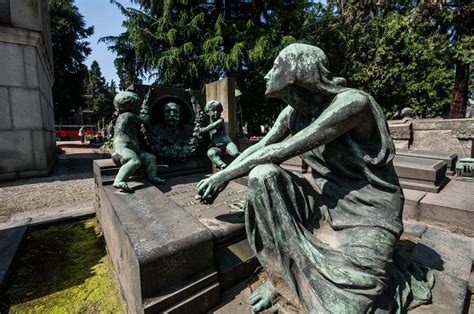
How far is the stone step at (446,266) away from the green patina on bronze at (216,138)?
2776mm

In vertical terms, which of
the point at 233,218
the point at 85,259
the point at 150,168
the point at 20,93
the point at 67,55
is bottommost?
the point at 85,259

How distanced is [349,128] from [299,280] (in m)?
0.94

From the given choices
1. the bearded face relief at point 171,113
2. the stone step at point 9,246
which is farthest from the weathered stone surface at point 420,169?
the stone step at point 9,246

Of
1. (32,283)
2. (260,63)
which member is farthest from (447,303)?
(260,63)

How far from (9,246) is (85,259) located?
873 mm

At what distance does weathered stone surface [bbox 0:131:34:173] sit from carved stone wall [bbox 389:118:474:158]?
36.7 ft

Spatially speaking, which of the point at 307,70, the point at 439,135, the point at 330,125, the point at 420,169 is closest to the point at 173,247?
the point at 330,125

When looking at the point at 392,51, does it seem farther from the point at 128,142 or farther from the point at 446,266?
the point at 128,142

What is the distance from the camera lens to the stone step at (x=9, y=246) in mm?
2355

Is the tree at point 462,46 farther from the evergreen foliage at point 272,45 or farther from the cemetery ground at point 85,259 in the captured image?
the cemetery ground at point 85,259

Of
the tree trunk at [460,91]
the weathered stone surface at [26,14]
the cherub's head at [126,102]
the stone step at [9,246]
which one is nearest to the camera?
the stone step at [9,246]

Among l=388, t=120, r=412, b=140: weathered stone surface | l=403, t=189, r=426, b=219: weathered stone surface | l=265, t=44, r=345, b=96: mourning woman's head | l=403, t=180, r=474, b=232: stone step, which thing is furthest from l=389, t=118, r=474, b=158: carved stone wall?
l=265, t=44, r=345, b=96: mourning woman's head

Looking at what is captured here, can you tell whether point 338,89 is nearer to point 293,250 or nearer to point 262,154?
point 262,154

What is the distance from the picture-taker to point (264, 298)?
5.51ft
